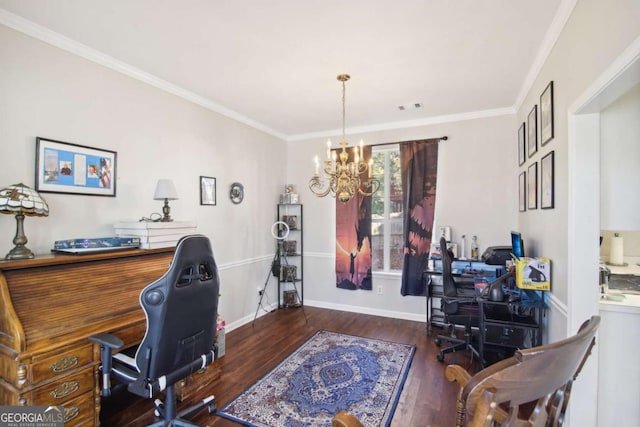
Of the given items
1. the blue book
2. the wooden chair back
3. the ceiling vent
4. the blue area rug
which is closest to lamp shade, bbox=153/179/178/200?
the blue book

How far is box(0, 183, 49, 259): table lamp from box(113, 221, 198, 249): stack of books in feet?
1.92

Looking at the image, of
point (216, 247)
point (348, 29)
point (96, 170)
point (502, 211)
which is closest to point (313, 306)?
point (216, 247)

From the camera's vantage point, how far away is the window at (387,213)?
14.0 feet

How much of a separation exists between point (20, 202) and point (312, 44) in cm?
217

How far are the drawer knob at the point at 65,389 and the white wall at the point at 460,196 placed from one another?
3.33 metres

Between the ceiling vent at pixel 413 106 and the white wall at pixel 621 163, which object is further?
the ceiling vent at pixel 413 106

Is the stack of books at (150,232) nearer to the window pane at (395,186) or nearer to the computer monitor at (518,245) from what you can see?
the window pane at (395,186)

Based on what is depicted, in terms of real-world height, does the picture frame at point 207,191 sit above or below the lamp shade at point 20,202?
above

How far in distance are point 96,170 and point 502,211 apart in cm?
429

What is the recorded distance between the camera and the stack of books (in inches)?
91.9

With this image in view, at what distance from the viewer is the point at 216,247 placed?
139 inches

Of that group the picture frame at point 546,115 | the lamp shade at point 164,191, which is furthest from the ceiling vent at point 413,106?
the lamp shade at point 164,191

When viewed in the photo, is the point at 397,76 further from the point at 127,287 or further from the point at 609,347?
the point at 127,287

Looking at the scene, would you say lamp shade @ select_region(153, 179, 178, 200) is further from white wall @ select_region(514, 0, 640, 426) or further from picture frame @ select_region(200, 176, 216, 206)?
white wall @ select_region(514, 0, 640, 426)
